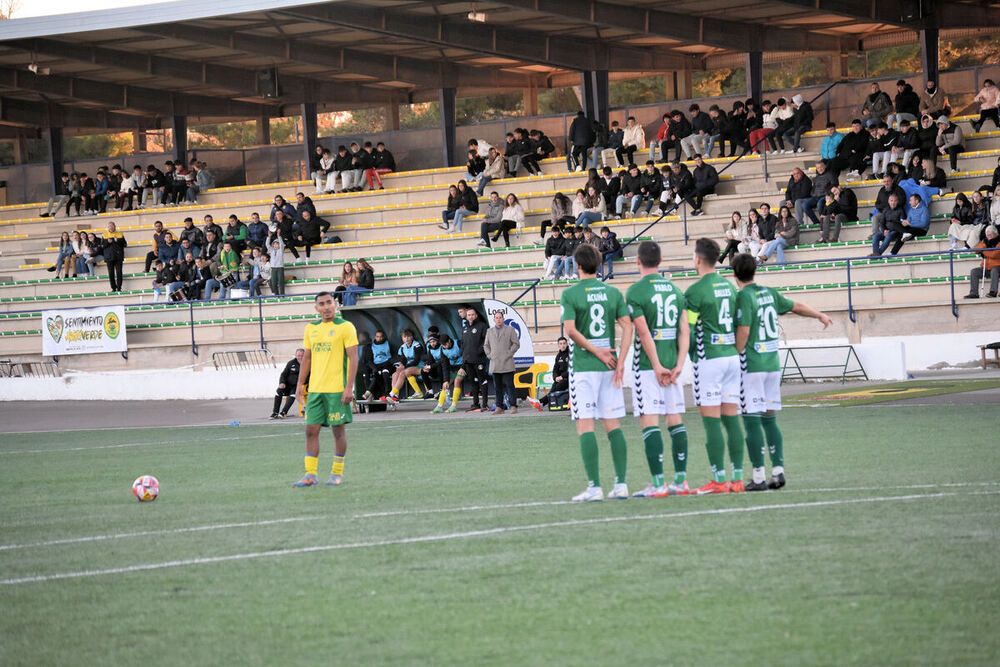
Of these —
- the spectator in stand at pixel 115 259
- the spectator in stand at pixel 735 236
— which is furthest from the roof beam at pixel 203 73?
the spectator in stand at pixel 735 236

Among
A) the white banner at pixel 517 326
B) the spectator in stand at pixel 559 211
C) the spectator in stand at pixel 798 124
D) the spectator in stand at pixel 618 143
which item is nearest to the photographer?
the white banner at pixel 517 326

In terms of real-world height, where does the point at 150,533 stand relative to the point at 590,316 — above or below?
below

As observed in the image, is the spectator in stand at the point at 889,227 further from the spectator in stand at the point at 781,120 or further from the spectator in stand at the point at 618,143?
the spectator in stand at the point at 618,143

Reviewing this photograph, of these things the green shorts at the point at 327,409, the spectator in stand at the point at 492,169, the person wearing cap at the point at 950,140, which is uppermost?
the spectator in stand at the point at 492,169

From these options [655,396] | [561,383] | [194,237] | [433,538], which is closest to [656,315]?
[655,396]

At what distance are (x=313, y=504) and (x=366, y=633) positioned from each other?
4.66 meters

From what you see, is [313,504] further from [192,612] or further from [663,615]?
[663,615]

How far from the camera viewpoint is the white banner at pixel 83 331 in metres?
31.6

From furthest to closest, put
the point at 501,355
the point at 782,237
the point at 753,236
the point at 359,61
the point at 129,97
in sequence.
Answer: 1. the point at 129,97
2. the point at 359,61
3. the point at 753,236
4. the point at 782,237
5. the point at 501,355

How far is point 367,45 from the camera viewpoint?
39.2 m

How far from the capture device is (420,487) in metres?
11.1

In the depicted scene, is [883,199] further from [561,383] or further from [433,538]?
[433,538]

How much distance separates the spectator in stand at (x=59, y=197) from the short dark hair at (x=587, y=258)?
118 ft

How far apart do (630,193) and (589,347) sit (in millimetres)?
23745
